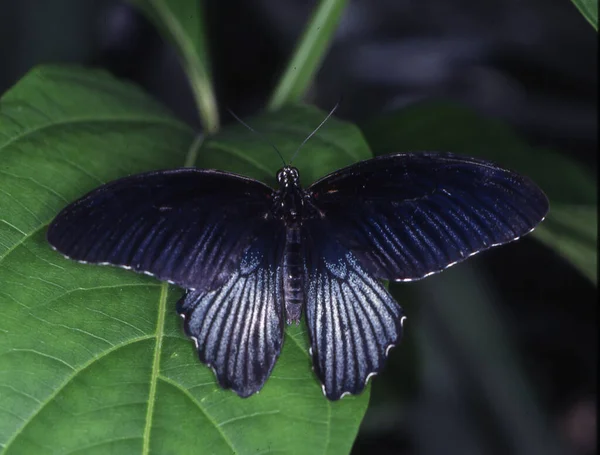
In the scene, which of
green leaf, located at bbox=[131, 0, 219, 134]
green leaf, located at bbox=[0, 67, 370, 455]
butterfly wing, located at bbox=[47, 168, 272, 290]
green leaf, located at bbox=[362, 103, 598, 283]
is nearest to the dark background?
green leaf, located at bbox=[362, 103, 598, 283]

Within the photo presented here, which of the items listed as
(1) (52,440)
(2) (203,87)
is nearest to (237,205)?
(1) (52,440)

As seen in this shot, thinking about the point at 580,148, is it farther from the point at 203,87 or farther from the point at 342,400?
the point at 342,400

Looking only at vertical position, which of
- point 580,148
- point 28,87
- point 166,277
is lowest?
point 166,277

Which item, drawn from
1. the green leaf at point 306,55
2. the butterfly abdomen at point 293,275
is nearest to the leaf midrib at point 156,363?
the butterfly abdomen at point 293,275

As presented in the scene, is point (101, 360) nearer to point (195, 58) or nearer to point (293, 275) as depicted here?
point (293, 275)

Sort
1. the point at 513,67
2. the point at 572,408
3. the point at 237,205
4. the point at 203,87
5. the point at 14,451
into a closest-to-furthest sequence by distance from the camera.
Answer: the point at 14,451, the point at 237,205, the point at 203,87, the point at 572,408, the point at 513,67

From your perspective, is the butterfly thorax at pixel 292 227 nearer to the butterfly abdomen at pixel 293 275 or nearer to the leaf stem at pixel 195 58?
the butterfly abdomen at pixel 293 275
